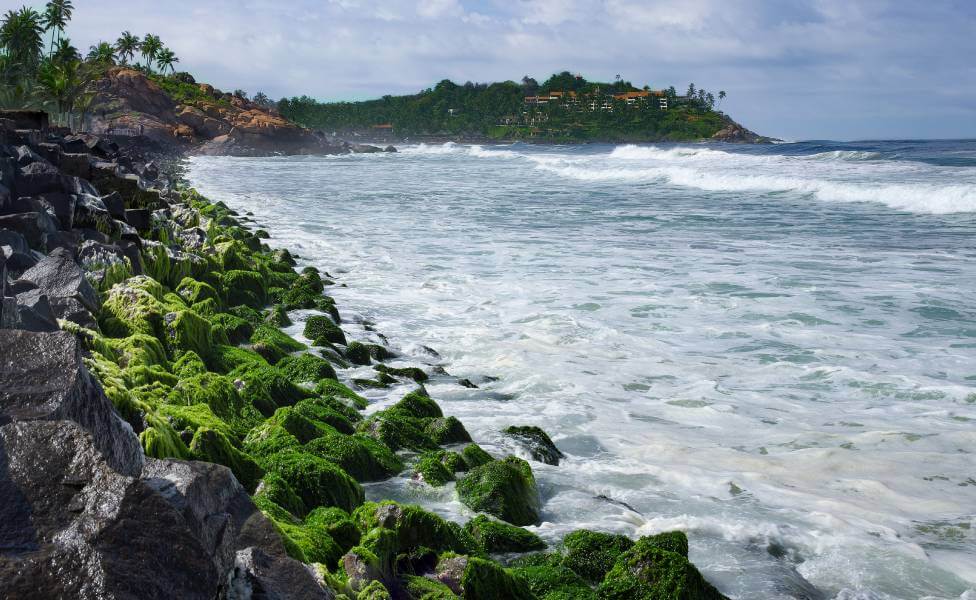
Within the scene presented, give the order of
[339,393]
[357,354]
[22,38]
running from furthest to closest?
[22,38] < [357,354] < [339,393]

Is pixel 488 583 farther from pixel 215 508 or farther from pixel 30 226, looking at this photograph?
pixel 30 226

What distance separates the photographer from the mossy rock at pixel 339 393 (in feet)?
21.1

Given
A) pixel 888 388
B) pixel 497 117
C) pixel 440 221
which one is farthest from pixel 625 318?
pixel 497 117

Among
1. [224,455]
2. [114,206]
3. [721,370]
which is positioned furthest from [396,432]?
[114,206]

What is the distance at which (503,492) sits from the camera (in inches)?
189

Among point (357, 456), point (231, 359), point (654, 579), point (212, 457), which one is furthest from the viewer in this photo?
point (231, 359)

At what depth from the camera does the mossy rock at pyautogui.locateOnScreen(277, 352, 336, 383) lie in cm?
674

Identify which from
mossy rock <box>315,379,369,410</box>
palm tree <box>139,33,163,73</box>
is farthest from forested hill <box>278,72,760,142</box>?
mossy rock <box>315,379,369,410</box>

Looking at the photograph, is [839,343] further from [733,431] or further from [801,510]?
[801,510]

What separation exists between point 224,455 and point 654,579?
219cm

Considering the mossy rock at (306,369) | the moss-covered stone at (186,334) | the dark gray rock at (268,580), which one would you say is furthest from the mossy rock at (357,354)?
the dark gray rock at (268,580)

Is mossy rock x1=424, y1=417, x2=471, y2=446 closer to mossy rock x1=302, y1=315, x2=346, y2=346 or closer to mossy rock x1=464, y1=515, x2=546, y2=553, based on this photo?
mossy rock x1=464, y1=515, x2=546, y2=553

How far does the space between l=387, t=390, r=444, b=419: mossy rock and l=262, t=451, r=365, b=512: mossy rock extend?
1.60 meters

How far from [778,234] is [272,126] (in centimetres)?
7747
